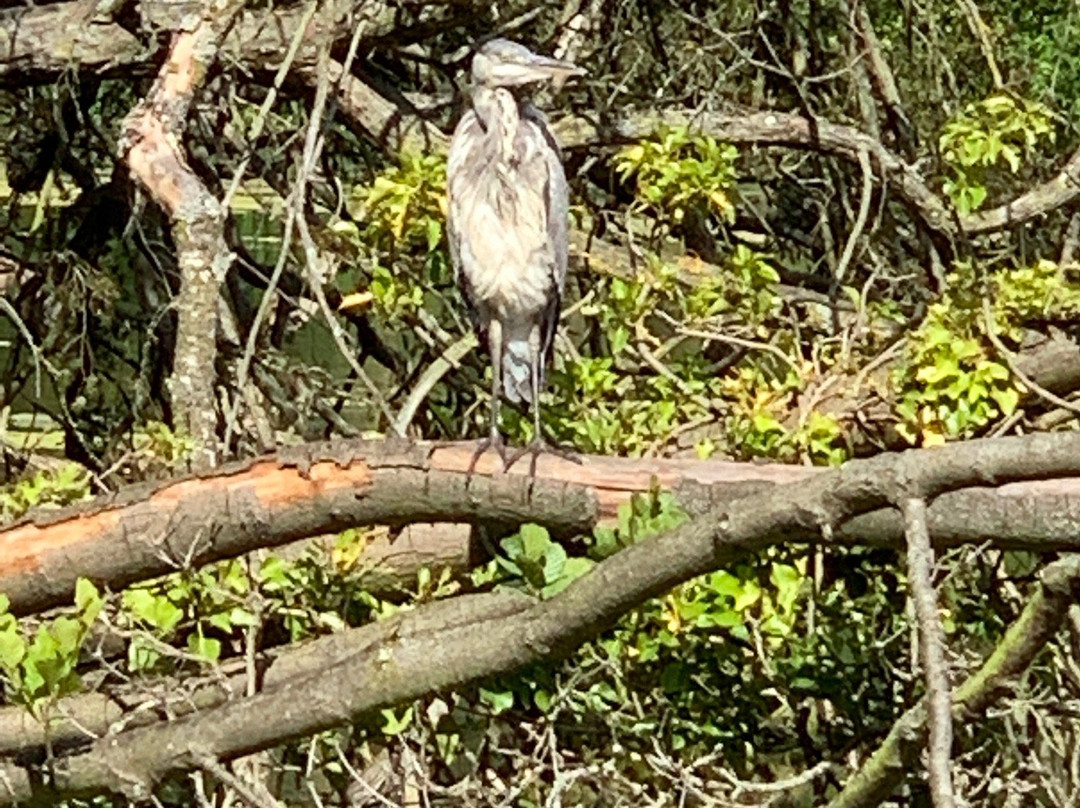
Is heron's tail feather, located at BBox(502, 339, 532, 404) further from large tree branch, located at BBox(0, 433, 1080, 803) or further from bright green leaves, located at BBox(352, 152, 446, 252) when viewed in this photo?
large tree branch, located at BBox(0, 433, 1080, 803)

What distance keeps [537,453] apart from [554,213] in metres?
0.85

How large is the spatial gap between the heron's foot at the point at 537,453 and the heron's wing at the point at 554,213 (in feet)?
2.32

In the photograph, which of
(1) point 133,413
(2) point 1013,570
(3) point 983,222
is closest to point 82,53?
(1) point 133,413

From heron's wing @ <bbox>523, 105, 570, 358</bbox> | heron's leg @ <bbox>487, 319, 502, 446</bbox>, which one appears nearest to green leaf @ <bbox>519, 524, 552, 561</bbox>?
heron's leg @ <bbox>487, 319, 502, 446</bbox>

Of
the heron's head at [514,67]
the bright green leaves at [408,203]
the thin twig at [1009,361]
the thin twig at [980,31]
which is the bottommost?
the thin twig at [1009,361]

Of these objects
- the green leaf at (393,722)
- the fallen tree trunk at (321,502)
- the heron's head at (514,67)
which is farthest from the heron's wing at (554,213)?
the green leaf at (393,722)

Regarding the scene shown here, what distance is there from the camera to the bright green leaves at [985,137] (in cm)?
327

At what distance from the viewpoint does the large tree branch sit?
206cm

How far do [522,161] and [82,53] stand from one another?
0.82 m

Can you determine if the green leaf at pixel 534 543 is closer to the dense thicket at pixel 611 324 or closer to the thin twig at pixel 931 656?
the dense thicket at pixel 611 324

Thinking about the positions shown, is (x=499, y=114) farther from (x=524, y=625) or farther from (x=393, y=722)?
(x=524, y=625)

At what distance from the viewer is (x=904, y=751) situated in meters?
2.15

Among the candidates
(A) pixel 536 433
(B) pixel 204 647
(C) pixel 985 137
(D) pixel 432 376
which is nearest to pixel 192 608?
(B) pixel 204 647

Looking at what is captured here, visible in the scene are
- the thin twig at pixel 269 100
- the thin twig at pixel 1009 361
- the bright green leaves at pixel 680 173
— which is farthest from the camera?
the bright green leaves at pixel 680 173
